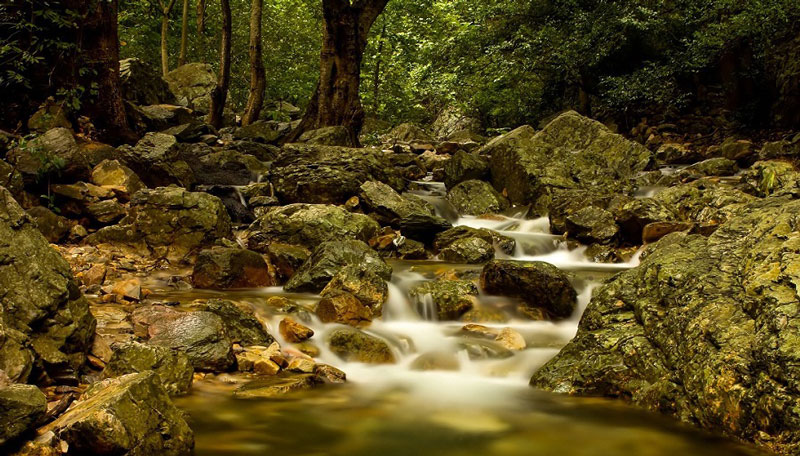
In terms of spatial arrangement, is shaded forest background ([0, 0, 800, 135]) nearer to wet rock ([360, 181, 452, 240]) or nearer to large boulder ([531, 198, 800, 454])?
wet rock ([360, 181, 452, 240])

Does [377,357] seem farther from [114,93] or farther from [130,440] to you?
[114,93]

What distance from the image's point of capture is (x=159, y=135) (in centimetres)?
1076

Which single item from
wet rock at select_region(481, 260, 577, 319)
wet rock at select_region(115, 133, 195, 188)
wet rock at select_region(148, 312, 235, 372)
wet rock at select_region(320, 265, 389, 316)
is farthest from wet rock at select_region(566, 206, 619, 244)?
wet rock at select_region(115, 133, 195, 188)

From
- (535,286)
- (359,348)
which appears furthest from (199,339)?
(535,286)

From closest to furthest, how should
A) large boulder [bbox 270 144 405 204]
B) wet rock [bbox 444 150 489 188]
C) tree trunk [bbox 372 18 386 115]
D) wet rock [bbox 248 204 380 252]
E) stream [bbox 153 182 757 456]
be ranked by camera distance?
1. stream [bbox 153 182 757 456]
2. wet rock [bbox 248 204 380 252]
3. large boulder [bbox 270 144 405 204]
4. wet rock [bbox 444 150 489 188]
5. tree trunk [bbox 372 18 386 115]

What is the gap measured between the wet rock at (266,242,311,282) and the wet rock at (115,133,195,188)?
11.5 feet

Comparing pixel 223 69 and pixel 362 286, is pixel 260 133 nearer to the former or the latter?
pixel 223 69

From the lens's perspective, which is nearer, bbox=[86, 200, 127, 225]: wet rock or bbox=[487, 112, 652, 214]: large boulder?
bbox=[86, 200, 127, 225]: wet rock

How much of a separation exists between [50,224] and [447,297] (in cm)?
535

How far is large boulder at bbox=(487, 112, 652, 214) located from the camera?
12078 mm

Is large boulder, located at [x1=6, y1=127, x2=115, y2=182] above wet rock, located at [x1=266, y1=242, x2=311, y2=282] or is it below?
above

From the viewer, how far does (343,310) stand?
577 cm

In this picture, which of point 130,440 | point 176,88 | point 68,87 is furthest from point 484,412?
point 176,88

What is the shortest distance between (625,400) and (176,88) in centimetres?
2156
